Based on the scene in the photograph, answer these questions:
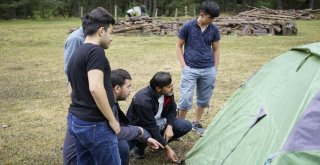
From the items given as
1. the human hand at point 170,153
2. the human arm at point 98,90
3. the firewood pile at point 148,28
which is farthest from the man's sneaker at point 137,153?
the firewood pile at point 148,28

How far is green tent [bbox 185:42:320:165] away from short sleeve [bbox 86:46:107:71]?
130cm

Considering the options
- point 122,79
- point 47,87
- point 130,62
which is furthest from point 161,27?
point 122,79

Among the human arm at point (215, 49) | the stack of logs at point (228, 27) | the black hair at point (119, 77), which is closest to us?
the black hair at point (119, 77)

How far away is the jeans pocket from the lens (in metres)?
2.92

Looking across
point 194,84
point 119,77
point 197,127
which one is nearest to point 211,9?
point 194,84

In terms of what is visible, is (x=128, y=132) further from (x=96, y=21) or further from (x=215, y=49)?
(x=215, y=49)

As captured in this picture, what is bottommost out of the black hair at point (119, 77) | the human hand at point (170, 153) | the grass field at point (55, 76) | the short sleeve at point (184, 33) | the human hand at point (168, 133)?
the grass field at point (55, 76)

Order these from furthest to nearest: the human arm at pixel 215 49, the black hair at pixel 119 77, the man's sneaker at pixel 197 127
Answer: the man's sneaker at pixel 197 127 < the human arm at pixel 215 49 < the black hair at pixel 119 77

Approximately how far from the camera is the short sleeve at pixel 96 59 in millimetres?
2709

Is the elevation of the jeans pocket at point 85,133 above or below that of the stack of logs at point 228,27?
above

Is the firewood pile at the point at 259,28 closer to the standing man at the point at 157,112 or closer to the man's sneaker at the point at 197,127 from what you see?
the man's sneaker at the point at 197,127

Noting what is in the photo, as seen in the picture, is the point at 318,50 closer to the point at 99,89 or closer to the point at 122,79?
the point at 122,79

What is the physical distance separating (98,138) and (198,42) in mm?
2526

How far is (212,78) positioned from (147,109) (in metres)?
1.38
